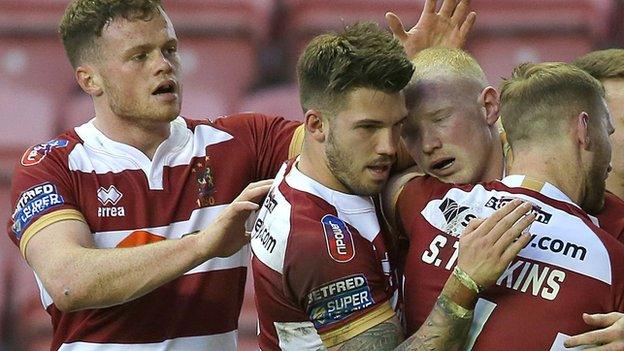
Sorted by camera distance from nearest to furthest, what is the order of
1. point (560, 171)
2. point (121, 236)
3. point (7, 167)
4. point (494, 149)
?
point (560, 171)
point (494, 149)
point (121, 236)
point (7, 167)

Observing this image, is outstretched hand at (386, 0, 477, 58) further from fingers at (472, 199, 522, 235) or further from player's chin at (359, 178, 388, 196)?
fingers at (472, 199, 522, 235)

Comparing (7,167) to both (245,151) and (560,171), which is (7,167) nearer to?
(245,151)

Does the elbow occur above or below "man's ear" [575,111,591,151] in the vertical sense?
below

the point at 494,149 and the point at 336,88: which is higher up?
the point at 336,88

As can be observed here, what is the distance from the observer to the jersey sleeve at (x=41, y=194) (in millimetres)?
3514

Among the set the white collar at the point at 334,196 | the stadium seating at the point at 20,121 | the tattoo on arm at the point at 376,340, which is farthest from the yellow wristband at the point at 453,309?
the stadium seating at the point at 20,121

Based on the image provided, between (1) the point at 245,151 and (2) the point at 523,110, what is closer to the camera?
(2) the point at 523,110

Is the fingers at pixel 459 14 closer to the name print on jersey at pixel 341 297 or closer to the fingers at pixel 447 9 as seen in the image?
the fingers at pixel 447 9

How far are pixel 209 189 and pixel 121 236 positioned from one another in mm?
323

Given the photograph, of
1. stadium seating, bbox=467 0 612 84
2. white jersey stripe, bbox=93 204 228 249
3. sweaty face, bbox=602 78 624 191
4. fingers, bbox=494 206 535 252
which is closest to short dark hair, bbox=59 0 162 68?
white jersey stripe, bbox=93 204 228 249

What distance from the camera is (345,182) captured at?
3137mm

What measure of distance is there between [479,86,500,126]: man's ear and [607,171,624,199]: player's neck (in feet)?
2.89

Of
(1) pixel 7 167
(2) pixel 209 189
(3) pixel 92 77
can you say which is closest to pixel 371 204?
(2) pixel 209 189

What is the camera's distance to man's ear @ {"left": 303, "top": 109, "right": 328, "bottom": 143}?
124 inches
